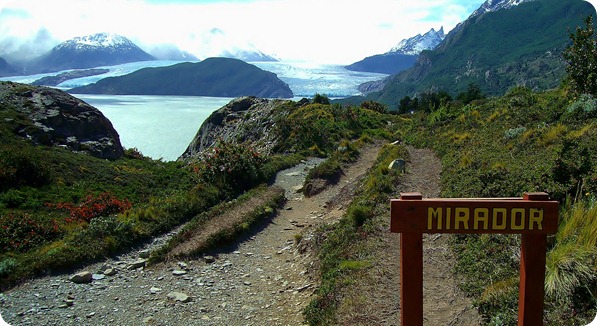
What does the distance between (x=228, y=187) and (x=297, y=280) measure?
10321mm

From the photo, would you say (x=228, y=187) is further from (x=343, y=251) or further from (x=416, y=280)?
(x=416, y=280)

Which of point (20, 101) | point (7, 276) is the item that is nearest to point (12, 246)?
point (7, 276)

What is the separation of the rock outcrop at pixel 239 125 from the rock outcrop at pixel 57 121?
11.6m

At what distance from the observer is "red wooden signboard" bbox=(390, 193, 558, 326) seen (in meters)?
4.58

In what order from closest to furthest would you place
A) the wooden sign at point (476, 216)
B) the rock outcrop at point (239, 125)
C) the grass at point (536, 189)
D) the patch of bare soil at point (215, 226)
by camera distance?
1. the wooden sign at point (476, 216)
2. the grass at point (536, 189)
3. the patch of bare soil at point (215, 226)
4. the rock outcrop at point (239, 125)

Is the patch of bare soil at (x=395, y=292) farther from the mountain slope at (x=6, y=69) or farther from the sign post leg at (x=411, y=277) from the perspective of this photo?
the mountain slope at (x=6, y=69)

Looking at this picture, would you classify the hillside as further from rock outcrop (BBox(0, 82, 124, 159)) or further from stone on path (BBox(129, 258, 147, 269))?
rock outcrop (BBox(0, 82, 124, 159))

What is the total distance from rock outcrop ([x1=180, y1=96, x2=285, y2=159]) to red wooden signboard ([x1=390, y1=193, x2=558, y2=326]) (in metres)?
32.4

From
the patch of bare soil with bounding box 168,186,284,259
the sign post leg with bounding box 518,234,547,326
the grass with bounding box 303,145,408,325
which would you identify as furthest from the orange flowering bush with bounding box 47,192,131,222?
the sign post leg with bounding box 518,234,547,326

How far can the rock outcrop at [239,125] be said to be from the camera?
4259 centimetres

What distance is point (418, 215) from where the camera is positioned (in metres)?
4.66

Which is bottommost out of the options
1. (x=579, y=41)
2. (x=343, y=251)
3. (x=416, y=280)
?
(x=343, y=251)

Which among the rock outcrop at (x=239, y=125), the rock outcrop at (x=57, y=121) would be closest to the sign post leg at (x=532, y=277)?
the rock outcrop at (x=57, y=121)

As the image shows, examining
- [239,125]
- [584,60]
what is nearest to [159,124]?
[239,125]
